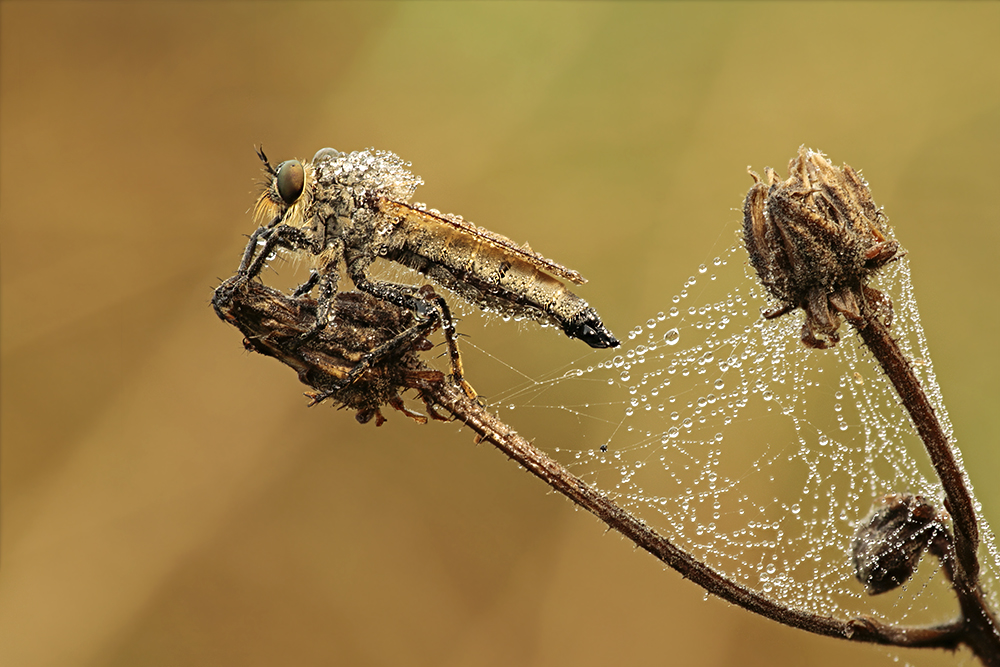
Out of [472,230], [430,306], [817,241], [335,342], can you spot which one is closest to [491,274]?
[472,230]

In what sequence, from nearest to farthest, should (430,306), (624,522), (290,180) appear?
(624,522), (430,306), (290,180)

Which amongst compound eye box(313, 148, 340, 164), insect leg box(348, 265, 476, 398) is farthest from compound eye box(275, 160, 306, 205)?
insect leg box(348, 265, 476, 398)

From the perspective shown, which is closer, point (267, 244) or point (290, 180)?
point (267, 244)

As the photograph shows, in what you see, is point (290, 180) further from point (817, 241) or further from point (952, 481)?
point (952, 481)

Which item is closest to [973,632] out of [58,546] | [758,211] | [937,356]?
[758,211]

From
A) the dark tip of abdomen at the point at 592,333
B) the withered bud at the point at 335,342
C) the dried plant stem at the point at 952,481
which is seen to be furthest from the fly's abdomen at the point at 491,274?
the dried plant stem at the point at 952,481

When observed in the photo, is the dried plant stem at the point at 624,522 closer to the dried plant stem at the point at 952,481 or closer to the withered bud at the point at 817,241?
the dried plant stem at the point at 952,481

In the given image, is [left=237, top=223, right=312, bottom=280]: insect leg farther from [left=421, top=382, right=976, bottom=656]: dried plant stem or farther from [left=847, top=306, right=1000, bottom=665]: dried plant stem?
[left=847, top=306, right=1000, bottom=665]: dried plant stem
